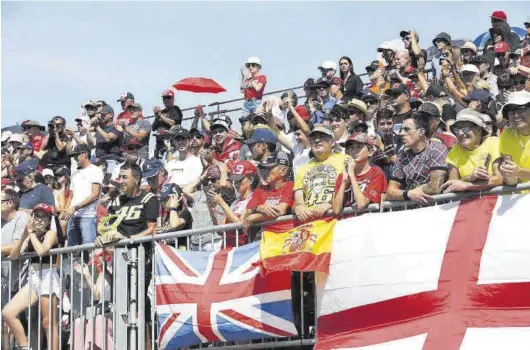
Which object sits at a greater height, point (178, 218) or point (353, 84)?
point (353, 84)

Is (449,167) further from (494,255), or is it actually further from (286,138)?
(286,138)

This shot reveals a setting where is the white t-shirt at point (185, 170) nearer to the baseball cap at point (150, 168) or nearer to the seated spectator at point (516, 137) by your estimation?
the baseball cap at point (150, 168)

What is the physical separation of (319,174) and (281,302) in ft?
4.15

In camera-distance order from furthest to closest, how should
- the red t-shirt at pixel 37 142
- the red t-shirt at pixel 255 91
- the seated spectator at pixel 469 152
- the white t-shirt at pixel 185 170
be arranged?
the red t-shirt at pixel 37 142 → the red t-shirt at pixel 255 91 → the white t-shirt at pixel 185 170 → the seated spectator at pixel 469 152

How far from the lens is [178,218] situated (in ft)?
42.9

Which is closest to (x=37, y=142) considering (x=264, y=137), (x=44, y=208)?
(x=44, y=208)

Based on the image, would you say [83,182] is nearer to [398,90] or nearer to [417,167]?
[398,90]

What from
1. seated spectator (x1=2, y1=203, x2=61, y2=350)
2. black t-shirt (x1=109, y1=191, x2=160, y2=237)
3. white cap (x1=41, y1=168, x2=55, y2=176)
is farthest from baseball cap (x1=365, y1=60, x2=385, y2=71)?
seated spectator (x1=2, y1=203, x2=61, y2=350)

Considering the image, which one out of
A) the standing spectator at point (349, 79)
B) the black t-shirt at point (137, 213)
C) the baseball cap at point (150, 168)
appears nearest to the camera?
the black t-shirt at point (137, 213)

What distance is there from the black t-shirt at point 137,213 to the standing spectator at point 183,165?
104 inches

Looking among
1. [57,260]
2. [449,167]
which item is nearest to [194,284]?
[57,260]

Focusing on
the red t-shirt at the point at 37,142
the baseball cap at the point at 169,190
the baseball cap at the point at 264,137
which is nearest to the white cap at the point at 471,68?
the baseball cap at the point at 264,137

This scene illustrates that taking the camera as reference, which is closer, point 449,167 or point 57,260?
point 449,167

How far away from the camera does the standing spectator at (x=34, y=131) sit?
68.6 feet
